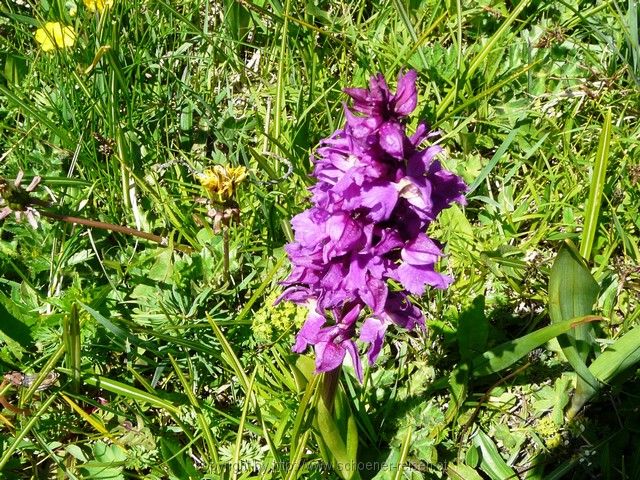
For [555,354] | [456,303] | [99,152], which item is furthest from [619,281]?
[99,152]

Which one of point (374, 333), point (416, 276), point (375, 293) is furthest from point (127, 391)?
point (416, 276)

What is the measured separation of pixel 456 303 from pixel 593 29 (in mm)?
1401

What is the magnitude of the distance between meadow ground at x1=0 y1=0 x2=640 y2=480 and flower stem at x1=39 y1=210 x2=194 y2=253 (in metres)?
0.01

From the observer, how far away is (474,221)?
9.82 ft

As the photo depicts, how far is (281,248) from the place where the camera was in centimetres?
277

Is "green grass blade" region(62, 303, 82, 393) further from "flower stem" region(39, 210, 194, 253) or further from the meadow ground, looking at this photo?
"flower stem" region(39, 210, 194, 253)

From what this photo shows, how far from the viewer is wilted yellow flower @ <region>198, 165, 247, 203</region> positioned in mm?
2512

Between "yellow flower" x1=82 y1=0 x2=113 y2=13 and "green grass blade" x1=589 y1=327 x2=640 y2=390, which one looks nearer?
"green grass blade" x1=589 y1=327 x2=640 y2=390

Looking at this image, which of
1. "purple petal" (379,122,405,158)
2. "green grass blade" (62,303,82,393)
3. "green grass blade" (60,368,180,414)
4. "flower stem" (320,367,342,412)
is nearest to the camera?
"purple petal" (379,122,405,158)

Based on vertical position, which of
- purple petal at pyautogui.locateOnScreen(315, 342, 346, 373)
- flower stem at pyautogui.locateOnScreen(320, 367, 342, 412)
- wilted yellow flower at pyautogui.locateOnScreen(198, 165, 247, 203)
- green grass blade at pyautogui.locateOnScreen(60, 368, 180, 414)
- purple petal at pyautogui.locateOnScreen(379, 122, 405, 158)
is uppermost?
purple petal at pyautogui.locateOnScreen(379, 122, 405, 158)

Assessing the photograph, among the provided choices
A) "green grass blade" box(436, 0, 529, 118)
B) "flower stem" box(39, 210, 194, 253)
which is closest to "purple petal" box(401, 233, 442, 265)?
"flower stem" box(39, 210, 194, 253)

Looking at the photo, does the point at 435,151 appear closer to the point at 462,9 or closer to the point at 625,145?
the point at 625,145

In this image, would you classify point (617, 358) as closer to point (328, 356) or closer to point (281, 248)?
point (328, 356)

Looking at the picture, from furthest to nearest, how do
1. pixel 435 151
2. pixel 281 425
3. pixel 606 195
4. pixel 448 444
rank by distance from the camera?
pixel 606 195 < pixel 448 444 < pixel 281 425 < pixel 435 151
